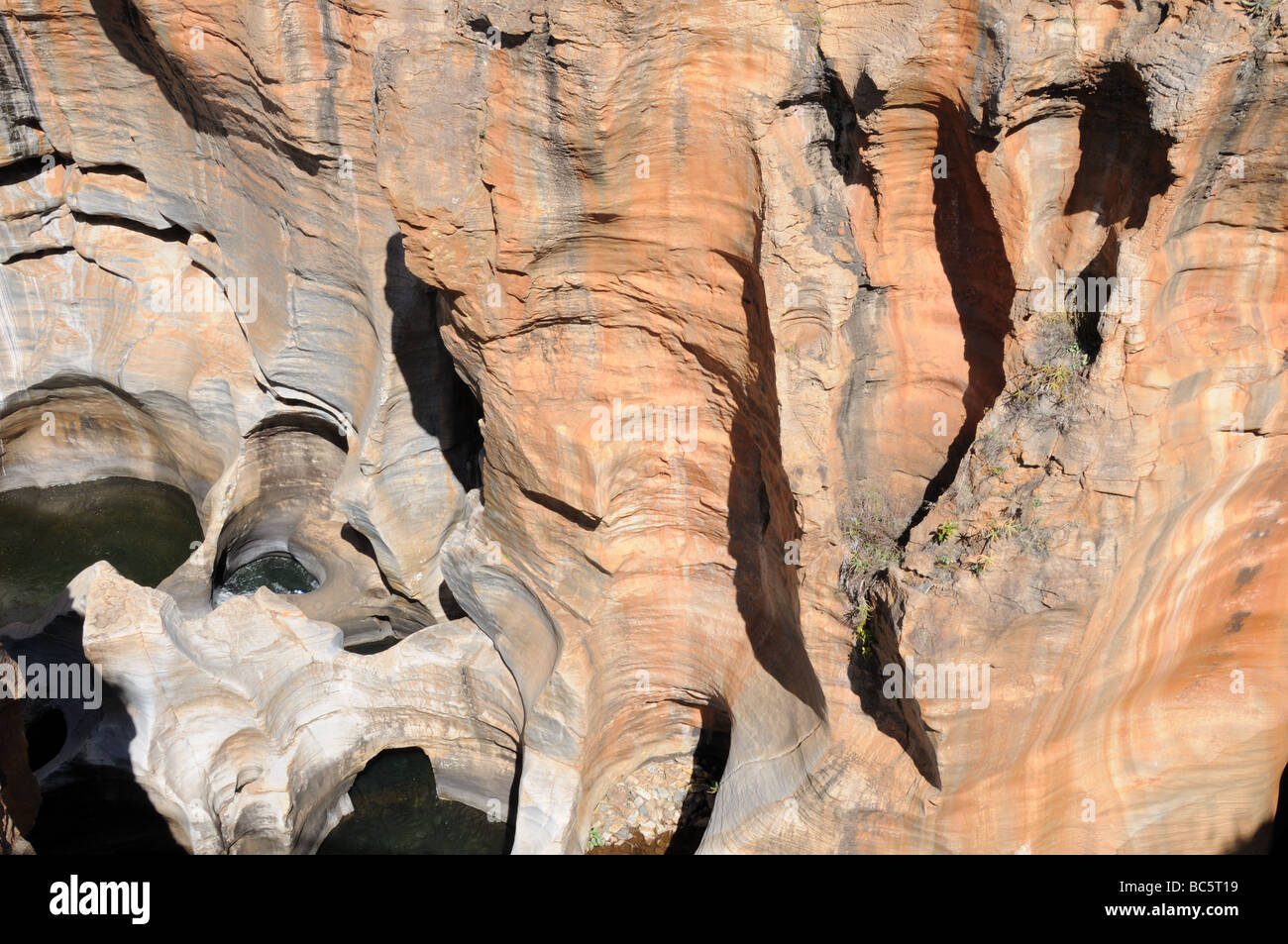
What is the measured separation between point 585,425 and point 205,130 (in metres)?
6.68

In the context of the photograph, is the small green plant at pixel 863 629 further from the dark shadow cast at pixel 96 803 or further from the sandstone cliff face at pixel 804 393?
the dark shadow cast at pixel 96 803

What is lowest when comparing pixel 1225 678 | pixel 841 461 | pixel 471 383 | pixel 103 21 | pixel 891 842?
pixel 891 842

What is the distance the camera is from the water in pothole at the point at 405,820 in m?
11.7

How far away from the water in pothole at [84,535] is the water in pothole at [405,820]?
4.38 m

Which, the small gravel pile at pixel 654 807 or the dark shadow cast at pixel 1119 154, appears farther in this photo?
the small gravel pile at pixel 654 807

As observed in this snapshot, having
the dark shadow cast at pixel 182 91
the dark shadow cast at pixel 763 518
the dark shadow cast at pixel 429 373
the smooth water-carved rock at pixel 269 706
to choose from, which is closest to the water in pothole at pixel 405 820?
the smooth water-carved rock at pixel 269 706

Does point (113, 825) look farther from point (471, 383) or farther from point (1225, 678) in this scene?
point (1225, 678)

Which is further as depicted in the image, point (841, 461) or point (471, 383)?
point (471, 383)

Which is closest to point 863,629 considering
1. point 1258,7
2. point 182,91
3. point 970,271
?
point 970,271

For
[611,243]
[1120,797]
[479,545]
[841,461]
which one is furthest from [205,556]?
[1120,797]

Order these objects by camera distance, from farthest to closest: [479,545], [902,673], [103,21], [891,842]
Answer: [103,21], [479,545], [891,842], [902,673]

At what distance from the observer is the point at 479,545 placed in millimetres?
10539

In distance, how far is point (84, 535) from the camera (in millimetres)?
15117

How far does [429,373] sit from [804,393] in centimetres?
595
